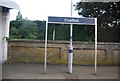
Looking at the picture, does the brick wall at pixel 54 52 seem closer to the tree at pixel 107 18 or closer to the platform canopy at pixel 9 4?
the tree at pixel 107 18

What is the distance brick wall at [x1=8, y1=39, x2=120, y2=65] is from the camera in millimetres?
10414

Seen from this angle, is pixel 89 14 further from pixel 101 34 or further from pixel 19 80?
pixel 19 80

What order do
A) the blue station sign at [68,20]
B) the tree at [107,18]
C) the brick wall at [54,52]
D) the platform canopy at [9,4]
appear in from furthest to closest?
1. the tree at [107,18]
2. the brick wall at [54,52]
3. the platform canopy at [9,4]
4. the blue station sign at [68,20]

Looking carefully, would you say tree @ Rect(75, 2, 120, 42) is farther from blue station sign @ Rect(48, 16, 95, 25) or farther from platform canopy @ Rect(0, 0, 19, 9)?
platform canopy @ Rect(0, 0, 19, 9)

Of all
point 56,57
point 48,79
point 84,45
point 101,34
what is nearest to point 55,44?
point 56,57

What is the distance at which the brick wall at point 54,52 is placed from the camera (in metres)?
10.4

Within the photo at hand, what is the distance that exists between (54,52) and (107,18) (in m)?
3.74

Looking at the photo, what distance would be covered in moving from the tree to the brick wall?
3.53ft

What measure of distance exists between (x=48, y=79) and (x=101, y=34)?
5460 mm

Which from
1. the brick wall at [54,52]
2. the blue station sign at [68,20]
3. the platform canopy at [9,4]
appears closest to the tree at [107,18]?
the brick wall at [54,52]

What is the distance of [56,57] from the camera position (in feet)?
34.2

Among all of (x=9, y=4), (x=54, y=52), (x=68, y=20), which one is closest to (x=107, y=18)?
(x=54, y=52)

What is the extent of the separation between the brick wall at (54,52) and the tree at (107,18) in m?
1.08

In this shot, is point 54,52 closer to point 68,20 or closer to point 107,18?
point 68,20
